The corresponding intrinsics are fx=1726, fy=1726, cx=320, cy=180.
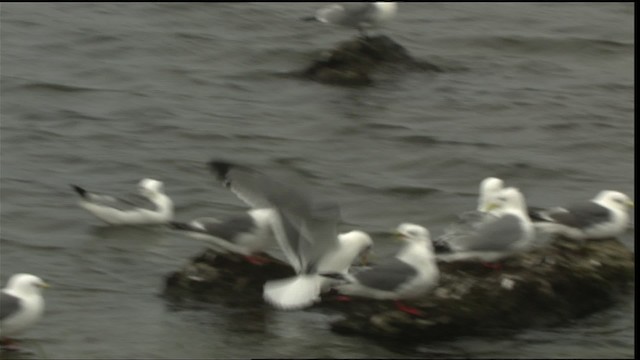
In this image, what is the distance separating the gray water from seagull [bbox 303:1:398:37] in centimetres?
72

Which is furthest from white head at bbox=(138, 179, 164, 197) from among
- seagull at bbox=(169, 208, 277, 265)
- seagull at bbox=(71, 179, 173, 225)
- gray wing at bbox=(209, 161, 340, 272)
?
gray wing at bbox=(209, 161, 340, 272)

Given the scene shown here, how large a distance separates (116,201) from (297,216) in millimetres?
4189

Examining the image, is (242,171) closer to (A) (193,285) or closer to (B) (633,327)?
(A) (193,285)

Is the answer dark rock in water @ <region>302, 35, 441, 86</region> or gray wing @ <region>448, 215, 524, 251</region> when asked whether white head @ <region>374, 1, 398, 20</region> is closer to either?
dark rock in water @ <region>302, 35, 441, 86</region>

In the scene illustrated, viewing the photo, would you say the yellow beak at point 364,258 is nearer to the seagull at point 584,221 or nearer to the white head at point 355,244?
the white head at point 355,244

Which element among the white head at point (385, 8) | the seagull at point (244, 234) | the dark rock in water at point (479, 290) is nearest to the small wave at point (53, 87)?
the white head at point (385, 8)

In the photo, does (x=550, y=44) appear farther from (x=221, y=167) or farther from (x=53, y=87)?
(x=221, y=167)

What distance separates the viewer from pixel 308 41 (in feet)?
73.7

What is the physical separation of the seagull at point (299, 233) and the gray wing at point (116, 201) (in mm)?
3321

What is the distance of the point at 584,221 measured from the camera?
1172cm

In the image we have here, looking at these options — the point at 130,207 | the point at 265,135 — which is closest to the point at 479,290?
the point at 130,207

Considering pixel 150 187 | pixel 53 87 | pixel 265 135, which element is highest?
pixel 53 87

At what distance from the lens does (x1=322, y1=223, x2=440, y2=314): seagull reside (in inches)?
409

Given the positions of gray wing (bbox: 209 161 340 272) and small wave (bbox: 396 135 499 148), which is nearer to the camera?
gray wing (bbox: 209 161 340 272)
